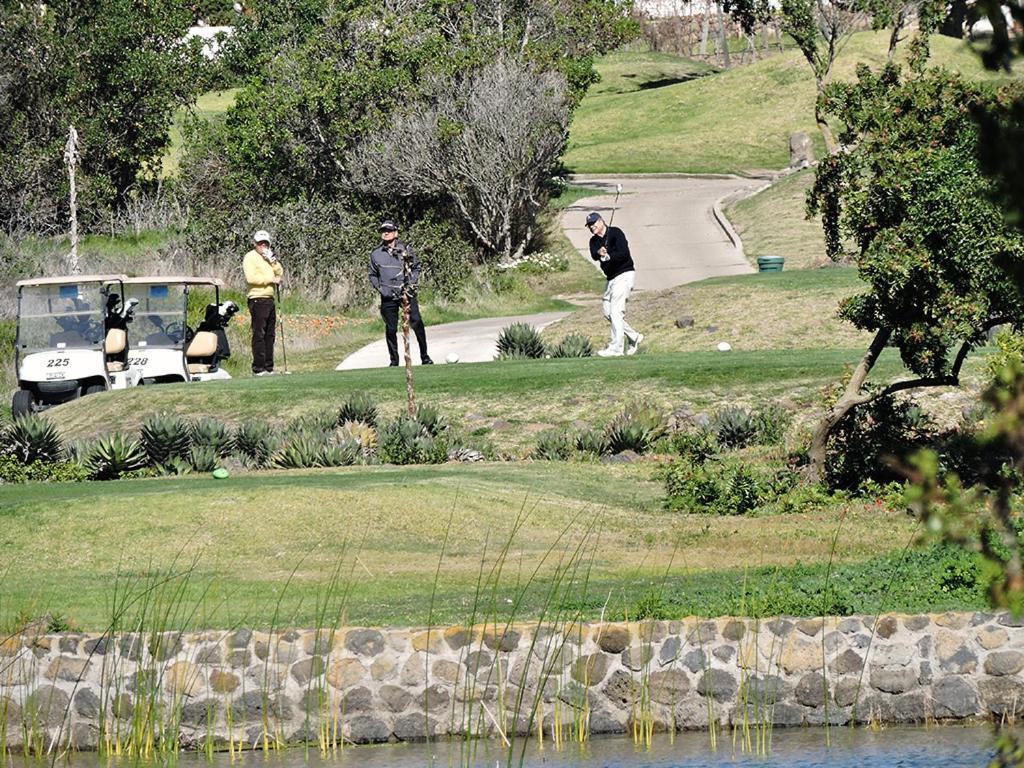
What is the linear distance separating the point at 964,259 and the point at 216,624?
Answer: 7.55 m

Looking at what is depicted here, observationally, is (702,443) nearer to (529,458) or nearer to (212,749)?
(529,458)

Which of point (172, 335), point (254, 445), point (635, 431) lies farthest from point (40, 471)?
point (635, 431)

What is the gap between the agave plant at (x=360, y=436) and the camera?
2034cm

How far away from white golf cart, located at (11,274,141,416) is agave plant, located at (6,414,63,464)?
349cm

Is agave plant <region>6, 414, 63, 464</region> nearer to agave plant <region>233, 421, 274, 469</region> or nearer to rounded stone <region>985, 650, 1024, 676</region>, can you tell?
agave plant <region>233, 421, 274, 469</region>

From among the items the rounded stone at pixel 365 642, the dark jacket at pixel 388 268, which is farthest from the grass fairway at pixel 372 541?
the dark jacket at pixel 388 268

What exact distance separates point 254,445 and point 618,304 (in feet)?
20.9

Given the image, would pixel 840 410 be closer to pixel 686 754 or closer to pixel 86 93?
pixel 686 754

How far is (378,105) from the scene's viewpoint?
4306cm

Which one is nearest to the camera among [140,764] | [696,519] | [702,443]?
[140,764]

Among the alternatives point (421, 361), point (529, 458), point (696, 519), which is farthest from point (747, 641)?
point (421, 361)

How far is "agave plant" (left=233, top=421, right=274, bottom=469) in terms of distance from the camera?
2016 centimetres

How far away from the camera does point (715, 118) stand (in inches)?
3041

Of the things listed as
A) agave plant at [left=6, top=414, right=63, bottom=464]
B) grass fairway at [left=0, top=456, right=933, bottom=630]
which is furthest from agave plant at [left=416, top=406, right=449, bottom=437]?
agave plant at [left=6, top=414, right=63, bottom=464]
